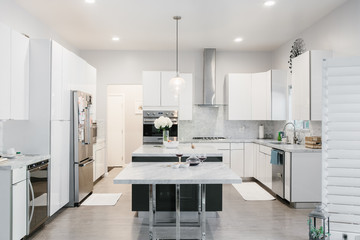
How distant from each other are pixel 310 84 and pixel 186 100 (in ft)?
9.03

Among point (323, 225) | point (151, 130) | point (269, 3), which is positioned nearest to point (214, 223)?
point (323, 225)

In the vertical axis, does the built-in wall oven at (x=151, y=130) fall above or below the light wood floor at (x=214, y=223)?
above

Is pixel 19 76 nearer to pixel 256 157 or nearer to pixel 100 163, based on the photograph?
pixel 100 163

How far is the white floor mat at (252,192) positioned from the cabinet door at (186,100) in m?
1.84

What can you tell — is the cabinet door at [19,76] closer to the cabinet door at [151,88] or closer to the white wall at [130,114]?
the cabinet door at [151,88]

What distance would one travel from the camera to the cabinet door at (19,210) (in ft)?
9.70

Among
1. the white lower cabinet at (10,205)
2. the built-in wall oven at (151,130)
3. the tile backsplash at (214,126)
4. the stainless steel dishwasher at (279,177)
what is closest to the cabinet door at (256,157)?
the tile backsplash at (214,126)

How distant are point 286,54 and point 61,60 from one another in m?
4.36

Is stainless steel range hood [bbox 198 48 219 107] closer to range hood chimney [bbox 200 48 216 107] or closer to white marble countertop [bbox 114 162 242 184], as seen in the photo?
range hood chimney [bbox 200 48 216 107]

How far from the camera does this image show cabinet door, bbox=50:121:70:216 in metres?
3.87

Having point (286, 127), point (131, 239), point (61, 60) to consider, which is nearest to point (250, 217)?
point (131, 239)

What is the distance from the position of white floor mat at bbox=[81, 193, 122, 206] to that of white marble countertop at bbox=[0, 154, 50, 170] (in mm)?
1371

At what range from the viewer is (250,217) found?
13.3 feet

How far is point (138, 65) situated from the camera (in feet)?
22.5
